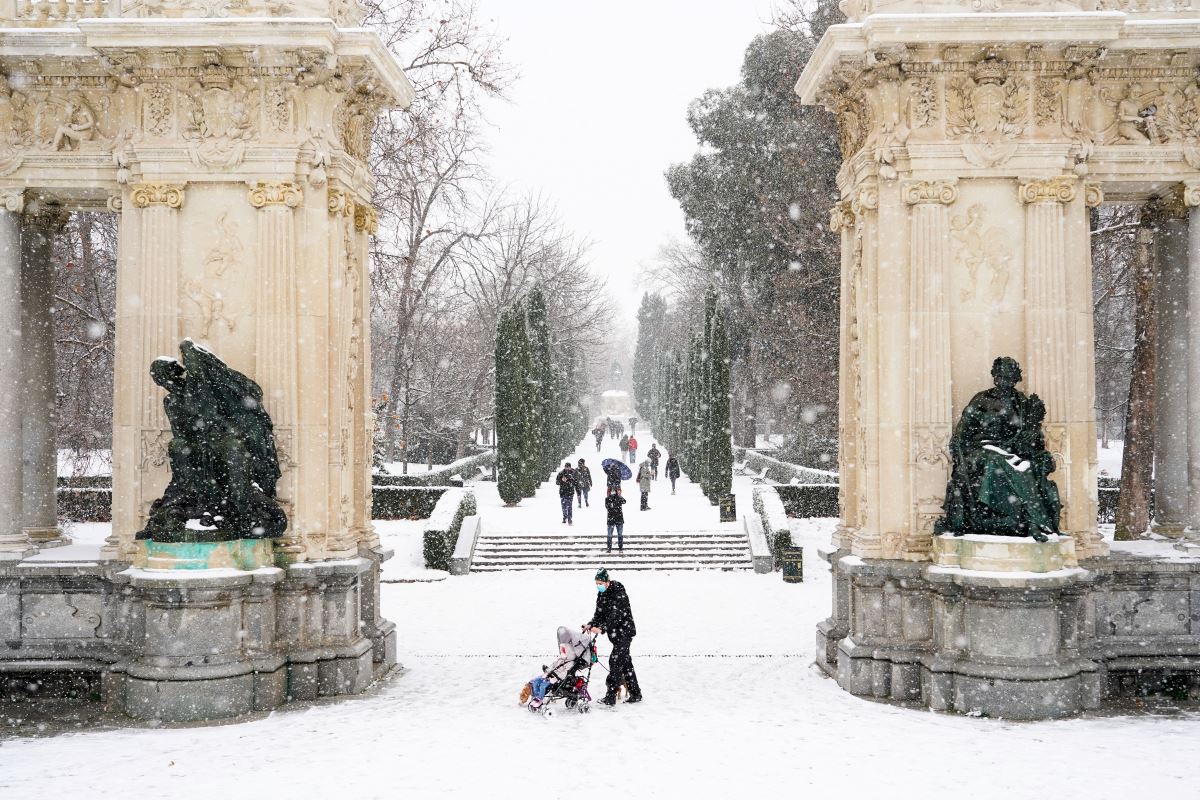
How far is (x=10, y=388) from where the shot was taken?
33.1ft

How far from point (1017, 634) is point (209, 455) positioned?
24.2ft

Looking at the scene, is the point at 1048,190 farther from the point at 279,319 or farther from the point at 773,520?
the point at 773,520

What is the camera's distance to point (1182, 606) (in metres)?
9.62

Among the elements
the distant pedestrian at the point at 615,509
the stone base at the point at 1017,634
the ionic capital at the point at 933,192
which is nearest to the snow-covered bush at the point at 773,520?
the distant pedestrian at the point at 615,509

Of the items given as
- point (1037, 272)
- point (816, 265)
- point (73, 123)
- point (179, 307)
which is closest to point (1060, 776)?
point (1037, 272)

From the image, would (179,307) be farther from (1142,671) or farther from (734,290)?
(734,290)

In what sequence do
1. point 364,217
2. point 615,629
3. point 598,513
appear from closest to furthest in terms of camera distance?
point 615,629 → point 364,217 → point 598,513

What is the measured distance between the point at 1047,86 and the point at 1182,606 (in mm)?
5183

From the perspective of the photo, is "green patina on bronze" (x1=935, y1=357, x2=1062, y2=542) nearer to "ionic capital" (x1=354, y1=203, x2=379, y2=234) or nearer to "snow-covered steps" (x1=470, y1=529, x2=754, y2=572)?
"ionic capital" (x1=354, y1=203, x2=379, y2=234)

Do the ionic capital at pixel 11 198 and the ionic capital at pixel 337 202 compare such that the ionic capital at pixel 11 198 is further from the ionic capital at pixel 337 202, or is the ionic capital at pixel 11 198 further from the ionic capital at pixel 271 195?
the ionic capital at pixel 337 202

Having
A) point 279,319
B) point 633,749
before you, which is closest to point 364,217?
point 279,319

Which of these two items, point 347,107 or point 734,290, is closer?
point 347,107

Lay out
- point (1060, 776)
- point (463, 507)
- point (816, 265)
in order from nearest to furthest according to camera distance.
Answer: point (1060, 776)
point (463, 507)
point (816, 265)

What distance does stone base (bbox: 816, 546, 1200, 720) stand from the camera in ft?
28.6
